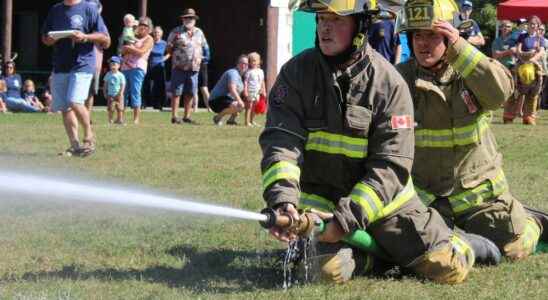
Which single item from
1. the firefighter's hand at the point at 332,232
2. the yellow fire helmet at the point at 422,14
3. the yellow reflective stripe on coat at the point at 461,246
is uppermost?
the yellow fire helmet at the point at 422,14

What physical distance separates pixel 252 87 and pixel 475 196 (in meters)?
11.3

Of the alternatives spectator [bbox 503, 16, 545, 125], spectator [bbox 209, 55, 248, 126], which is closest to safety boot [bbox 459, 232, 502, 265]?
spectator [bbox 209, 55, 248, 126]

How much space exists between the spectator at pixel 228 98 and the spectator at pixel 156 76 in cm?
348

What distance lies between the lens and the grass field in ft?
16.1

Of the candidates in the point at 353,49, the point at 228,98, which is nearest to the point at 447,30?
the point at 353,49

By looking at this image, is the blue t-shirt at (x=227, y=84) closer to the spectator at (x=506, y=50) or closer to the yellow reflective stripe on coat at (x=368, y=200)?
the spectator at (x=506, y=50)

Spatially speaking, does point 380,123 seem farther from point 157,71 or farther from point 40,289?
point 157,71

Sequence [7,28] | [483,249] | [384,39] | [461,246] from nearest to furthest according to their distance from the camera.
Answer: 1. [461,246]
2. [483,249]
3. [384,39]
4. [7,28]

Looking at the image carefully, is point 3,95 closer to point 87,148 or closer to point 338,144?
point 87,148

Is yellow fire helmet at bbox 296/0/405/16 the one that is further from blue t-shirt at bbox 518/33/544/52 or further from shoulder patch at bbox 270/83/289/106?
blue t-shirt at bbox 518/33/544/52

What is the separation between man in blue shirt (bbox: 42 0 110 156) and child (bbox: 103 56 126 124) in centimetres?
478

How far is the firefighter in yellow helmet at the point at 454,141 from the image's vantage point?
570 cm

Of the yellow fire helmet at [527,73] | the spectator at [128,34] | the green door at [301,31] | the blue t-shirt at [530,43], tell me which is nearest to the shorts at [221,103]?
the spectator at [128,34]

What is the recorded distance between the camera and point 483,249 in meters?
5.67
